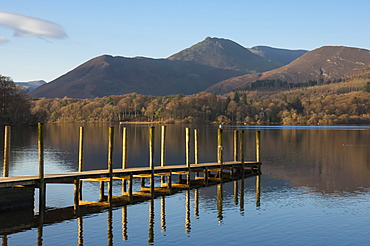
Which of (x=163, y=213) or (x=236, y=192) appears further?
(x=236, y=192)

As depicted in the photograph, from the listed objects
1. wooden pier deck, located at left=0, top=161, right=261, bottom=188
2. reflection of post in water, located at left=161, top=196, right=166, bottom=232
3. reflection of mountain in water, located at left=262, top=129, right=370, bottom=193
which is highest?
wooden pier deck, located at left=0, top=161, right=261, bottom=188

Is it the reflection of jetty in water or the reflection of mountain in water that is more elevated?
the reflection of mountain in water

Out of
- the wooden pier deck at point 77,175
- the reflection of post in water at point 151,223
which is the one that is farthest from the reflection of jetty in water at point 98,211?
the wooden pier deck at point 77,175

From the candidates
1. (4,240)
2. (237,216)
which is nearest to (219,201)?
(237,216)

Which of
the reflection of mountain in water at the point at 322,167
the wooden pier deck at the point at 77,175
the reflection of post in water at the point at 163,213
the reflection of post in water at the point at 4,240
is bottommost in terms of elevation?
the reflection of post in water at the point at 4,240

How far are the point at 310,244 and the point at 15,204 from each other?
17515 mm

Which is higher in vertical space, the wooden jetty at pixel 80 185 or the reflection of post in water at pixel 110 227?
the wooden jetty at pixel 80 185

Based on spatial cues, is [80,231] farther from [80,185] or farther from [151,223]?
[80,185]

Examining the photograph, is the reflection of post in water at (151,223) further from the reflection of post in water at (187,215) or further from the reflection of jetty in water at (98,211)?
the reflection of post in water at (187,215)

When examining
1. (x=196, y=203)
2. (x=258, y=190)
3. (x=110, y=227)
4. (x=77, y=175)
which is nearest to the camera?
(x=110, y=227)

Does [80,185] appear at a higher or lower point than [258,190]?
higher

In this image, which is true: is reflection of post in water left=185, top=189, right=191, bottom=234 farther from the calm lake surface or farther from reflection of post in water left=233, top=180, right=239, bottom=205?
reflection of post in water left=233, top=180, right=239, bottom=205

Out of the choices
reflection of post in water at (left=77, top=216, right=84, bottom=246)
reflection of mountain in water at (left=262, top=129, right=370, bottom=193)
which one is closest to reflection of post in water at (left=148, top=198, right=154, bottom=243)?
reflection of post in water at (left=77, top=216, right=84, bottom=246)

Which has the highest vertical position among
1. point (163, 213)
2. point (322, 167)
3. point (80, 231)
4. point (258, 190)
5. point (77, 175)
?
point (77, 175)
